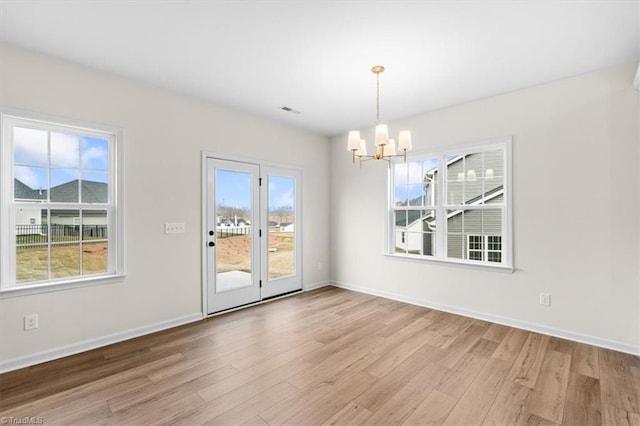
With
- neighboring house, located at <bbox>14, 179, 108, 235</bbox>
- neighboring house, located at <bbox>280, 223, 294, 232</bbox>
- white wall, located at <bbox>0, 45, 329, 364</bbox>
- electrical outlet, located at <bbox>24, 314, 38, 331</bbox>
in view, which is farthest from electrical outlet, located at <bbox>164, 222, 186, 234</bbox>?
neighboring house, located at <bbox>280, 223, 294, 232</bbox>

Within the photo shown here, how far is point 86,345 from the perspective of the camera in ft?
9.52

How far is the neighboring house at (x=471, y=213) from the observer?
12.5 feet

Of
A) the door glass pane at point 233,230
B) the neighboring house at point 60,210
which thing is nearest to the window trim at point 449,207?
the door glass pane at point 233,230

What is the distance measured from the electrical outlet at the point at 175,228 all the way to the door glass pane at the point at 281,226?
1354 millimetres

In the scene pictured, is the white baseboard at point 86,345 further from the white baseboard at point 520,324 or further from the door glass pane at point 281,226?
the white baseboard at point 520,324

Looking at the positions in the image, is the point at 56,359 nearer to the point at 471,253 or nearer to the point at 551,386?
the point at 551,386

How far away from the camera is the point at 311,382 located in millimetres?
2367

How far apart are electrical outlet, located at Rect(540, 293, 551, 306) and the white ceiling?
7.82ft

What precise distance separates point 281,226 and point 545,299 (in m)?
3.59

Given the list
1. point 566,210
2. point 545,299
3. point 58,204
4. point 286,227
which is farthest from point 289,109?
point 545,299

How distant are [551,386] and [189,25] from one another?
4027 millimetres

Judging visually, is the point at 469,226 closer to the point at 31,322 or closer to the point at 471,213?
the point at 471,213

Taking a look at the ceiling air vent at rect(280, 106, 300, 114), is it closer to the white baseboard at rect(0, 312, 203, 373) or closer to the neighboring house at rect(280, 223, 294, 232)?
the neighboring house at rect(280, 223, 294, 232)

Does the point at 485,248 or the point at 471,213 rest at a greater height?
the point at 471,213
